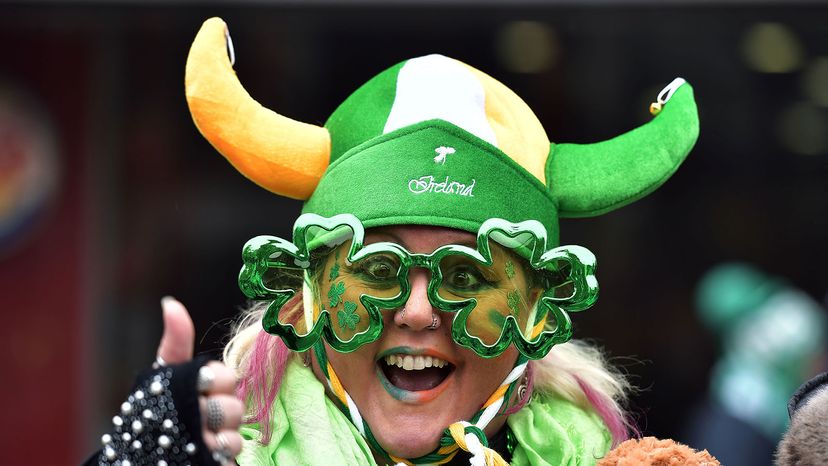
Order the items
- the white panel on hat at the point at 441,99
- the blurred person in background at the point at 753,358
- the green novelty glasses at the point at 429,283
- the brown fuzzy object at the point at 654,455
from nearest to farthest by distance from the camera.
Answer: the brown fuzzy object at the point at 654,455
the green novelty glasses at the point at 429,283
the white panel on hat at the point at 441,99
the blurred person in background at the point at 753,358

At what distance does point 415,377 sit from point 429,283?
0.21m

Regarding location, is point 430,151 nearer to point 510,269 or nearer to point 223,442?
point 510,269

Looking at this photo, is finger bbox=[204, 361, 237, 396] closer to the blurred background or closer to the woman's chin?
the woman's chin

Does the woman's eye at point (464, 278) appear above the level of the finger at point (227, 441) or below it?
above

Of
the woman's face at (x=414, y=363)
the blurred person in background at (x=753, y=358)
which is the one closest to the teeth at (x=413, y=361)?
the woman's face at (x=414, y=363)

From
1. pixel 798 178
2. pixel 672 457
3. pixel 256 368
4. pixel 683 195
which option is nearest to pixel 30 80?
pixel 683 195

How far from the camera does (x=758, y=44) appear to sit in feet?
22.4

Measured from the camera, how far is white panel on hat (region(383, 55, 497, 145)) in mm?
2502

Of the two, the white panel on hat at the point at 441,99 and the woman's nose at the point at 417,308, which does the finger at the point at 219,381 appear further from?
the white panel on hat at the point at 441,99

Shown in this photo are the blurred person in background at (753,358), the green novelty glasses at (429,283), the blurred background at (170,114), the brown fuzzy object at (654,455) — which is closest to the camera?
the brown fuzzy object at (654,455)

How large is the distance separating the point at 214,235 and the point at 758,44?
2.89 metres

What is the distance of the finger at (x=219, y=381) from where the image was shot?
2016mm

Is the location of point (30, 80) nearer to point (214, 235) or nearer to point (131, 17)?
point (131, 17)

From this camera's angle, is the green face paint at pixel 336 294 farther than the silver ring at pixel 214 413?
Yes
